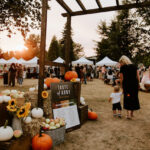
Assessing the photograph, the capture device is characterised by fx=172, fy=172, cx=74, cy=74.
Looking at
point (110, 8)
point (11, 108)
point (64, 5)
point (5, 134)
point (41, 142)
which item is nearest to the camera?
point (5, 134)

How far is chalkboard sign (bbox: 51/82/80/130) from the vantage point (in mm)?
3688

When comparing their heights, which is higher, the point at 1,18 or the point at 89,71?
the point at 1,18

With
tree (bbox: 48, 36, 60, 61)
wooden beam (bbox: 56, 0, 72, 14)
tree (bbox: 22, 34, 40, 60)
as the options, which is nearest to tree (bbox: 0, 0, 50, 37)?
wooden beam (bbox: 56, 0, 72, 14)

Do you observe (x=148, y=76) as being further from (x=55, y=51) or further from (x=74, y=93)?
(x=55, y=51)

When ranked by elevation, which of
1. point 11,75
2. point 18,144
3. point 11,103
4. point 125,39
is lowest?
point 18,144

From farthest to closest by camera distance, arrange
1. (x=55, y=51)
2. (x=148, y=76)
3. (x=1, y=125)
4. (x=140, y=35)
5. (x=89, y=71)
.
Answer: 1. (x=55, y=51)
2. (x=140, y=35)
3. (x=89, y=71)
4. (x=1, y=125)
5. (x=148, y=76)

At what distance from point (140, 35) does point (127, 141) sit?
24535 millimetres

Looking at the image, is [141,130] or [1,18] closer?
[141,130]

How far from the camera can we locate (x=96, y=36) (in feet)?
132

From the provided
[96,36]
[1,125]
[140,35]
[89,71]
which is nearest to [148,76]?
[1,125]

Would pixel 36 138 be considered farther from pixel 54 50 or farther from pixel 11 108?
pixel 54 50

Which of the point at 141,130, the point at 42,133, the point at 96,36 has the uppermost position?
the point at 96,36

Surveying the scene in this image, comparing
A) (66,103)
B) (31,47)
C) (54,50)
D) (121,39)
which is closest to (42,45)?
(66,103)

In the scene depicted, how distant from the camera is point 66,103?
3.92 meters
